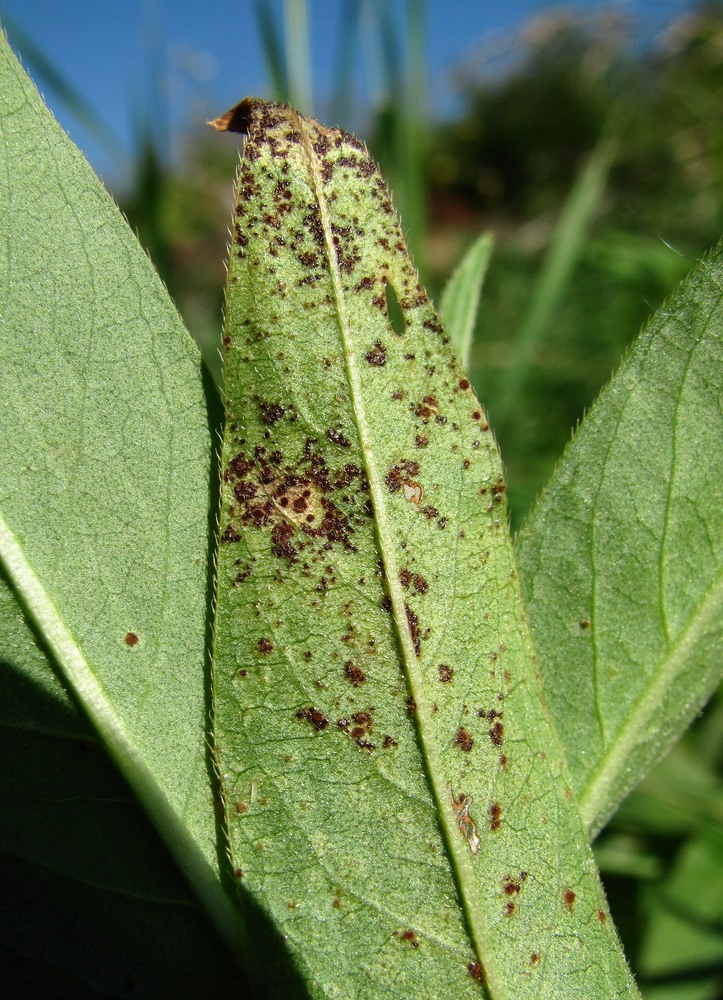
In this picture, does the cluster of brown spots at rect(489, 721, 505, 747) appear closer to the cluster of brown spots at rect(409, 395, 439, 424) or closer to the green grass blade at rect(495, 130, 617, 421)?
the cluster of brown spots at rect(409, 395, 439, 424)

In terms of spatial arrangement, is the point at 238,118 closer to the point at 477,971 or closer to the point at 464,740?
the point at 464,740

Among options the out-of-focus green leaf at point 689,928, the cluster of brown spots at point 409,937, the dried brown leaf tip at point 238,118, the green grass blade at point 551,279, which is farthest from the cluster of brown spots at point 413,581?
the green grass blade at point 551,279

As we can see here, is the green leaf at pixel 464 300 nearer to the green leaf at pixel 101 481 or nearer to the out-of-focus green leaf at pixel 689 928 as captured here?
the green leaf at pixel 101 481

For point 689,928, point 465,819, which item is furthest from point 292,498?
point 689,928

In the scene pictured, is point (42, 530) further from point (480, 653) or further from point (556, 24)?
point (556, 24)

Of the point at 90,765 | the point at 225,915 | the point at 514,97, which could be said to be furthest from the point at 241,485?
the point at 514,97
